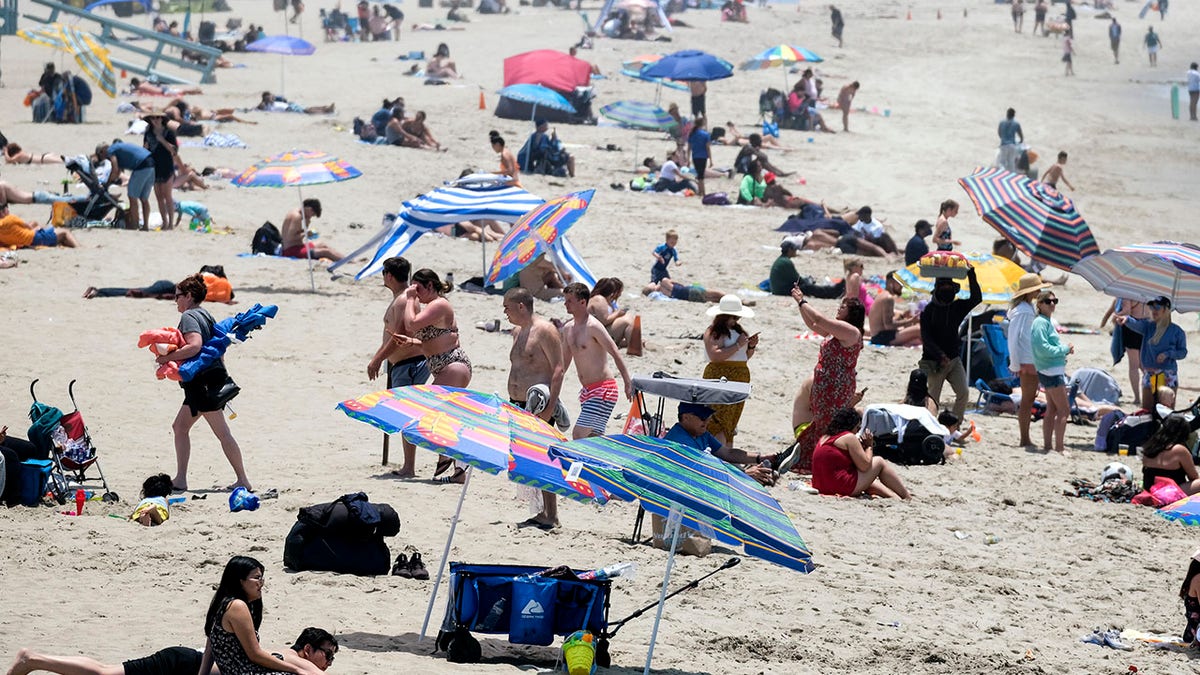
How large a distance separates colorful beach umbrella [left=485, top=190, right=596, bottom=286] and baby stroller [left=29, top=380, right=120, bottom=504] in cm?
485

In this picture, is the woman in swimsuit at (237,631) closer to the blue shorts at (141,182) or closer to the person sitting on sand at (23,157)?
the blue shorts at (141,182)

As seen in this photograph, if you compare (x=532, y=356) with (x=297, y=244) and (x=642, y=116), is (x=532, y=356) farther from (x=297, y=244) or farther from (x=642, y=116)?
(x=642, y=116)

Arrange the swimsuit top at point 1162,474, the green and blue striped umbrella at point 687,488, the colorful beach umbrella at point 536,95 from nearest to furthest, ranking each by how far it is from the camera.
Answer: the green and blue striped umbrella at point 687,488
the swimsuit top at point 1162,474
the colorful beach umbrella at point 536,95

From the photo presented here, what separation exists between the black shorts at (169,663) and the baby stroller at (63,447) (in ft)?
9.09

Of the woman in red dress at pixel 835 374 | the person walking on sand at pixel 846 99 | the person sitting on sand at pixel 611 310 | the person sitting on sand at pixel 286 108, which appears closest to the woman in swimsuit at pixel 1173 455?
the woman in red dress at pixel 835 374

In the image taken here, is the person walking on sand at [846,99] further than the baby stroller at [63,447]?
Yes

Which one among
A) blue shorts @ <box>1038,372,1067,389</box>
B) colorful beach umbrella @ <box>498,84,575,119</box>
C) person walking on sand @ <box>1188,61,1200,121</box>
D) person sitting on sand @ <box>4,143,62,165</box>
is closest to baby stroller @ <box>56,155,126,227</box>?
person sitting on sand @ <box>4,143,62,165</box>

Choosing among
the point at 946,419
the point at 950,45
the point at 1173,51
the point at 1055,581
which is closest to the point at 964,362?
the point at 946,419

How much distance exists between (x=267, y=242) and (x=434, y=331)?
781 cm

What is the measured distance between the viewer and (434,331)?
30.6ft

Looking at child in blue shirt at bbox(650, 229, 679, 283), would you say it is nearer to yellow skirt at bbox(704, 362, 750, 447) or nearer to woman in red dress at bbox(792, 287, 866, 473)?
woman in red dress at bbox(792, 287, 866, 473)

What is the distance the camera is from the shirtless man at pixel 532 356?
9078 millimetres

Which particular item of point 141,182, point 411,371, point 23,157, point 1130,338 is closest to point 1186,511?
point 411,371

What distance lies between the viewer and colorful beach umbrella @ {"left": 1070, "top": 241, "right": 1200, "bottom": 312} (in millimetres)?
12422
